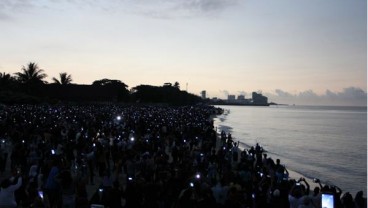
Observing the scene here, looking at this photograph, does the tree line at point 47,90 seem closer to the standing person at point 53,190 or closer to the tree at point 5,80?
the tree at point 5,80

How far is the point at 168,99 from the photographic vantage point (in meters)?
132

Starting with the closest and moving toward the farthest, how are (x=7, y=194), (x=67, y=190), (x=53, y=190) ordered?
(x=7, y=194) < (x=67, y=190) < (x=53, y=190)

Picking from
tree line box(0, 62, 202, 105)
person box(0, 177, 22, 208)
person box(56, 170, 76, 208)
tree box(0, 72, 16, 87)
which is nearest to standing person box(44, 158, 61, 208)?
person box(56, 170, 76, 208)

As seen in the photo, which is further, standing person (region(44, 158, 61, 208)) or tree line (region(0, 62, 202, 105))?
tree line (region(0, 62, 202, 105))

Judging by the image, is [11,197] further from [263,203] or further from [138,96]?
[138,96]

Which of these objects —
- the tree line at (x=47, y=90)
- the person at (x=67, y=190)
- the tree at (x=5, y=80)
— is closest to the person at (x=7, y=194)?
the person at (x=67, y=190)

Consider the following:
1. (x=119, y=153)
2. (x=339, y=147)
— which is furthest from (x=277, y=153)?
(x=119, y=153)

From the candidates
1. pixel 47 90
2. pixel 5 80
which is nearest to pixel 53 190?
pixel 5 80

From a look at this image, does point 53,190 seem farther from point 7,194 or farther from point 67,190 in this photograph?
point 7,194

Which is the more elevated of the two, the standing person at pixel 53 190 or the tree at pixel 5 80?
the tree at pixel 5 80

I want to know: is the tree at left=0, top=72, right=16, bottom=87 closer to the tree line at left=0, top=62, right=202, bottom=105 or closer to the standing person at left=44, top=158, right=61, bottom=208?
the tree line at left=0, top=62, right=202, bottom=105

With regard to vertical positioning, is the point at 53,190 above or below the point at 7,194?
below

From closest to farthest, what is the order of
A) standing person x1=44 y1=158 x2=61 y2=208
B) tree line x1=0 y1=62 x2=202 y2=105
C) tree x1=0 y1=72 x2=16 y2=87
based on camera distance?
standing person x1=44 y1=158 x2=61 y2=208 → tree line x1=0 y1=62 x2=202 y2=105 → tree x1=0 y1=72 x2=16 y2=87

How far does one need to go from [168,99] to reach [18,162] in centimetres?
11966
